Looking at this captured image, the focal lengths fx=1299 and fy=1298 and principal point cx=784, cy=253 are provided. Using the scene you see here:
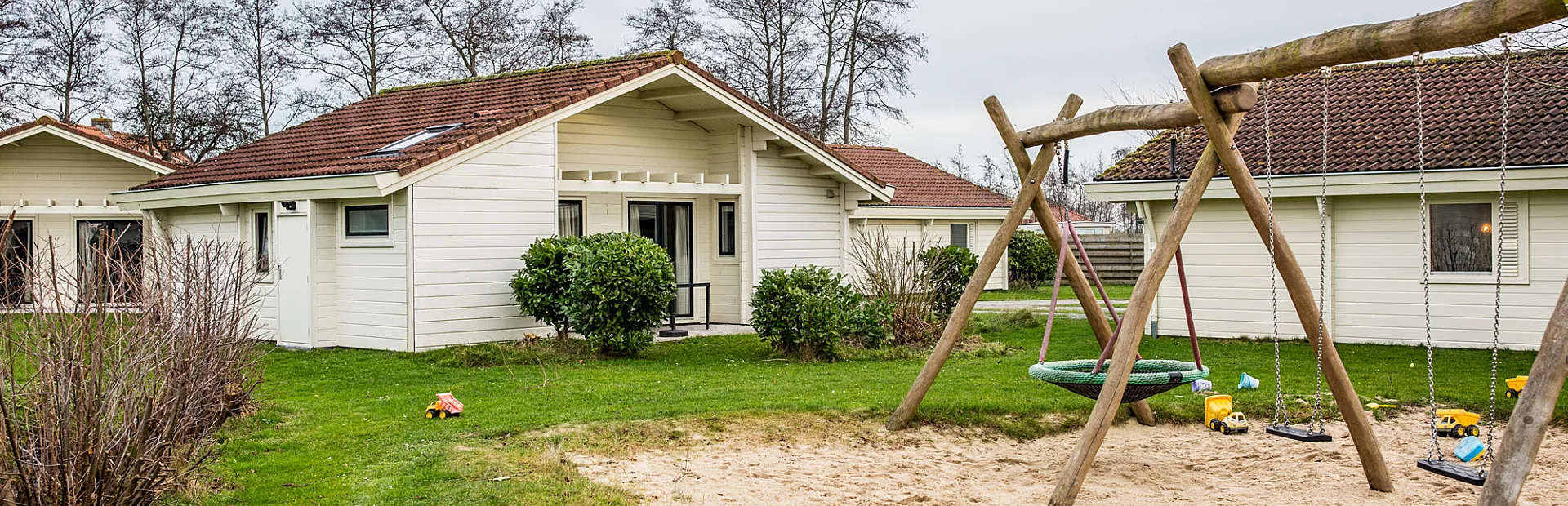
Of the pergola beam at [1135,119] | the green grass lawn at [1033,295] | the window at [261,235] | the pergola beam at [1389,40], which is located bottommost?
the green grass lawn at [1033,295]

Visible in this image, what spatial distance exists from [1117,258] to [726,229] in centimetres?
1814

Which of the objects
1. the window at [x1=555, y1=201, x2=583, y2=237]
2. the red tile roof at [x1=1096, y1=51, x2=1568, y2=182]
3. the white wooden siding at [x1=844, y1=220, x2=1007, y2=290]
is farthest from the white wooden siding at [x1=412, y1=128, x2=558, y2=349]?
the white wooden siding at [x1=844, y1=220, x2=1007, y2=290]

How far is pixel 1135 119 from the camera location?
322 inches

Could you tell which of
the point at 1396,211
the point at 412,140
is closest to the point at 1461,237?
the point at 1396,211

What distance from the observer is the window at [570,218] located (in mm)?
17434

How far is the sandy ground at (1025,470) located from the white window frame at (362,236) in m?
7.37

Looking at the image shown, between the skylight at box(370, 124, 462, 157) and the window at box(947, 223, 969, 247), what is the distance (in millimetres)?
15853

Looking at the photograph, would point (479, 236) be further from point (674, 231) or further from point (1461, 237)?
point (1461, 237)

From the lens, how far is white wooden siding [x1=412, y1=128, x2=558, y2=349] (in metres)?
15.0

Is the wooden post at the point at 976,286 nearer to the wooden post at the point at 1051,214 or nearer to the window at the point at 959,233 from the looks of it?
the wooden post at the point at 1051,214

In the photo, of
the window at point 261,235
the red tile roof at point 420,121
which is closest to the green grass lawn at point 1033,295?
the red tile roof at point 420,121

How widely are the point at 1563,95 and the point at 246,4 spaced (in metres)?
32.1

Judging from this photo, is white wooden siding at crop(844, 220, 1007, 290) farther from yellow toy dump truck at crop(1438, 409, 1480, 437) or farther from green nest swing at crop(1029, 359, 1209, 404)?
green nest swing at crop(1029, 359, 1209, 404)

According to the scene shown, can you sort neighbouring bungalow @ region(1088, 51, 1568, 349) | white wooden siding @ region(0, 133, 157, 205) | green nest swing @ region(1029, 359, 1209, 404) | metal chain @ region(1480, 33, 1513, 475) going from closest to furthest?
metal chain @ region(1480, 33, 1513, 475) → green nest swing @ region(1029, 359, 1209, 404) → neighbouring bungalow @ region(1088, 51, 1568, 349) → white wooden siding @ region(0, 133, 157, 205)
